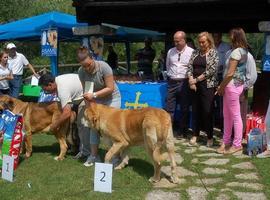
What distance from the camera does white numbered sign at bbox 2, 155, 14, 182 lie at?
5586 mm

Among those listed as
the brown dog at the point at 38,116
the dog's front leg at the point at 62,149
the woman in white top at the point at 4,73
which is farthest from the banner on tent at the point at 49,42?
the dog's front leg at the point at 62,149

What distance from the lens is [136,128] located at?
217 inches

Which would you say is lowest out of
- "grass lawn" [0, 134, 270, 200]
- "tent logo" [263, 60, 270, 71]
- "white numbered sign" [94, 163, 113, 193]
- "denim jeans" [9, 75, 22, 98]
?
"grass lawn" [0, 134, 270, 200]

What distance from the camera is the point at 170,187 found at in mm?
5316

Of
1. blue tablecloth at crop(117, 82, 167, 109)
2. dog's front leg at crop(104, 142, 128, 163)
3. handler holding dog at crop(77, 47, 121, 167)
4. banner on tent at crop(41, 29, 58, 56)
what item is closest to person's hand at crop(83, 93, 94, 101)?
handler holding dog at crop(77, 47, 121, 167)

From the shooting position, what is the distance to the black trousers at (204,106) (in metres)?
7.27

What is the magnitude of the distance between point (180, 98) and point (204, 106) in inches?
33.5

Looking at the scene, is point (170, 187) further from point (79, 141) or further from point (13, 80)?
point (13, 80)

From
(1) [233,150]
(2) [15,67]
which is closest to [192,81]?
(1) [233,150]

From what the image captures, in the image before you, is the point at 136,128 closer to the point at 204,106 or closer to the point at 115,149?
the point at 115,149

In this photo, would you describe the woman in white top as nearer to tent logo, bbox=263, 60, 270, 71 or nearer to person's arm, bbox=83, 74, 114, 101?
person's arm, bbox=83, 74, 114, 101

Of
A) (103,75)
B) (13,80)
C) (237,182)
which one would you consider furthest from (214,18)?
(13,80)

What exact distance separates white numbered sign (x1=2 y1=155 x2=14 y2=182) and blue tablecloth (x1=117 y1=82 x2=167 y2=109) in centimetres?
391

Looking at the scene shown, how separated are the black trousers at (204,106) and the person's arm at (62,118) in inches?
87.4
